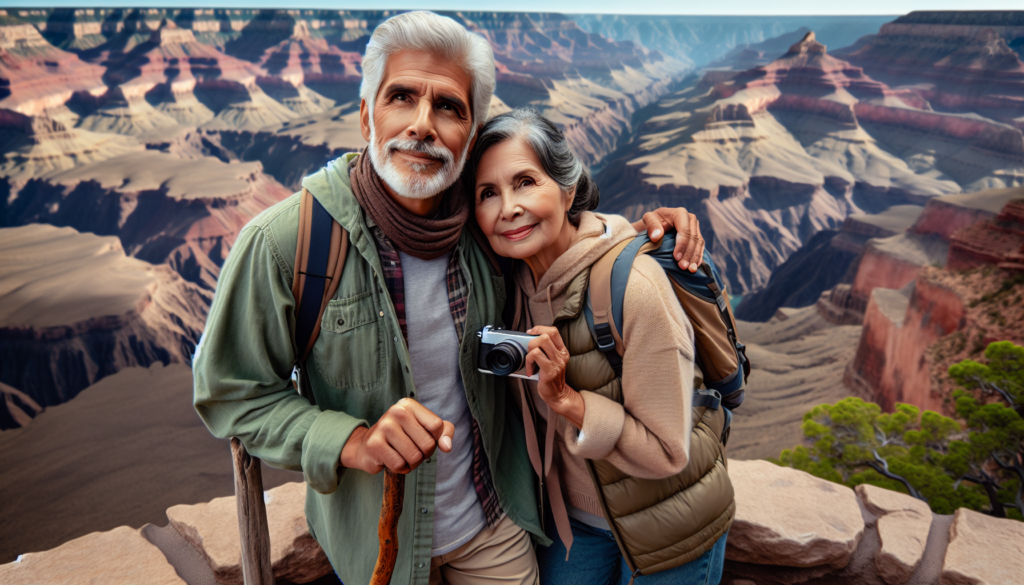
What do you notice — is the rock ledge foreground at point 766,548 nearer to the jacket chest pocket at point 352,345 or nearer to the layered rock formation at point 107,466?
the jacket chest pocket at point 352,345

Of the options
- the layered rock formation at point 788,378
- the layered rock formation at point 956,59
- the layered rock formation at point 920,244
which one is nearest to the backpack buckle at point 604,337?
the layered rock formation at point 788,378

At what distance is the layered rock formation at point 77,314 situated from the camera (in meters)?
42.2

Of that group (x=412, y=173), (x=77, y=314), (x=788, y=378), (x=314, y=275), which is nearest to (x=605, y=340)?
(x=412, y=173)

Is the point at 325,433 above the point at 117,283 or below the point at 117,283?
above

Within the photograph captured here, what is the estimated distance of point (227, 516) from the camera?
12.9 ft

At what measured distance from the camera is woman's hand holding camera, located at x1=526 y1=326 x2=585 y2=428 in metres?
1.96

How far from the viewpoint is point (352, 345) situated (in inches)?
83.6

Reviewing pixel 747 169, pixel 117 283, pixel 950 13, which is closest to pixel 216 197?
pixel 117 283

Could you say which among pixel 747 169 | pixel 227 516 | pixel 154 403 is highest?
pixel 227 516

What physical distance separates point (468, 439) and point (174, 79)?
108852 millimetres

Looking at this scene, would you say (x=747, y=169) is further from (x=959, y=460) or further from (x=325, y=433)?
(x=325, y=433)

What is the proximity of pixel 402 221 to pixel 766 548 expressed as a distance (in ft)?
11.2

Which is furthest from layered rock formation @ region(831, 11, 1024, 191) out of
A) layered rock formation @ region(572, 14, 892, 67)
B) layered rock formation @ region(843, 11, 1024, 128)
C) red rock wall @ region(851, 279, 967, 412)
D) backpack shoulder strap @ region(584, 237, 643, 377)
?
backpack shoulder strap @ region(584, 237, 643, 377)

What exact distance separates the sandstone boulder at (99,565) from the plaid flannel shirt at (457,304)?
2.47m
